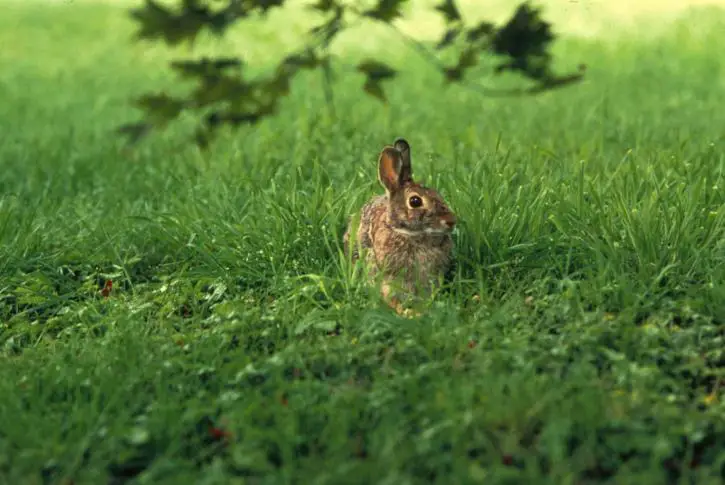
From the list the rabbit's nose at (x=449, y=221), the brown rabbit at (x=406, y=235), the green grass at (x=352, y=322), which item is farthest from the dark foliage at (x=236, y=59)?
the rabbit's nose at (x=449, y=221)

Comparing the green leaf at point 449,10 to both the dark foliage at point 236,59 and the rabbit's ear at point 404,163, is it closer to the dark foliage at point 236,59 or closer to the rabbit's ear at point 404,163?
the dark foliage at point 236,59

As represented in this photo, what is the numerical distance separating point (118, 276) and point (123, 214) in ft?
3.17

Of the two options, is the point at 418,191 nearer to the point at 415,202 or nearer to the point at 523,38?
the point at 415,202

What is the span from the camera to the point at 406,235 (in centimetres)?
525

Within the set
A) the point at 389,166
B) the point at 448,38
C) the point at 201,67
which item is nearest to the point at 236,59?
the point at 201,67

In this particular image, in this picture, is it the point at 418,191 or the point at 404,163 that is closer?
the point at 418,191

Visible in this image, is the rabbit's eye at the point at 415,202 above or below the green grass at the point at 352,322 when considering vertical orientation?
above

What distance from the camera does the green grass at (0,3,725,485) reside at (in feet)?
13.3

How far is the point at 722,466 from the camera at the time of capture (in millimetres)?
4059

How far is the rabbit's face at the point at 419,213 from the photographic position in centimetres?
514

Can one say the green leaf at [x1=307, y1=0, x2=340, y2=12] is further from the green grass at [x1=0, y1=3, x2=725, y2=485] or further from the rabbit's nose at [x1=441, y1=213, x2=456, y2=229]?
the rabbit's nose at [x1=441, y1=213, x2=456, y2=229]

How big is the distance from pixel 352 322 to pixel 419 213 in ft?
1.77

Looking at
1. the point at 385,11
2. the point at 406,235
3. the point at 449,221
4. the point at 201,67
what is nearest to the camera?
the point at 449,221

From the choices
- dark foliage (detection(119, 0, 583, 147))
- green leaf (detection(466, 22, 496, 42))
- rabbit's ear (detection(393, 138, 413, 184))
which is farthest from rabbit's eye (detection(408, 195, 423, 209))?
green leaf (detection(466, 22, 496, 42))
